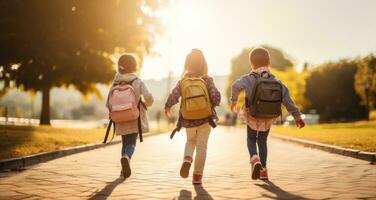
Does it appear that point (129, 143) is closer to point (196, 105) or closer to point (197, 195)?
point (196, 105)

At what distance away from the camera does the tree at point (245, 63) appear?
9175 cm

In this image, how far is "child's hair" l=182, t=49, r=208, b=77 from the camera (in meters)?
7.58

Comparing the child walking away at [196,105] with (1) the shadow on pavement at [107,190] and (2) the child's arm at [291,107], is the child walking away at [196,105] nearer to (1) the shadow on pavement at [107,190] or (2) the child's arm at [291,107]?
(1) the shadow on pavement at [107,190]

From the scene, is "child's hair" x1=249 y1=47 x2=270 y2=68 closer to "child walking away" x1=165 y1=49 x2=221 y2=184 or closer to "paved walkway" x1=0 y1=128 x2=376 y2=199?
"child walking away" x1=165 y1=49 x2=221 y2=184

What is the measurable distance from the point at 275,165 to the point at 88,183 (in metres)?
4.39

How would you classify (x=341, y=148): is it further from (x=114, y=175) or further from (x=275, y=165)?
(x=114, y=175)

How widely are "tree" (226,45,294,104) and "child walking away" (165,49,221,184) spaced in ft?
274

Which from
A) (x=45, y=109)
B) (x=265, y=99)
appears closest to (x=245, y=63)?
(x=45, y=109)

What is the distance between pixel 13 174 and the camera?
8547mm

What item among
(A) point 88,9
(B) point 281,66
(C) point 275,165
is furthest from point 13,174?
(B) point 281,66

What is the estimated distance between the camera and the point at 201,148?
7484 mm

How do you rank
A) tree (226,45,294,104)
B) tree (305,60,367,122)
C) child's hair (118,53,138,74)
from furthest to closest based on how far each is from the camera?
tree (226,45,294,104), tree (305,60,367,122), child's hair (118,53,138,74)

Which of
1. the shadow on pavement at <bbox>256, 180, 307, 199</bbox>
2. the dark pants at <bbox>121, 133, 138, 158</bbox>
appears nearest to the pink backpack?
the dark pants at <bbox>121, 133, 138, 158</bbox>

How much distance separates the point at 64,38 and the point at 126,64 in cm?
1628
